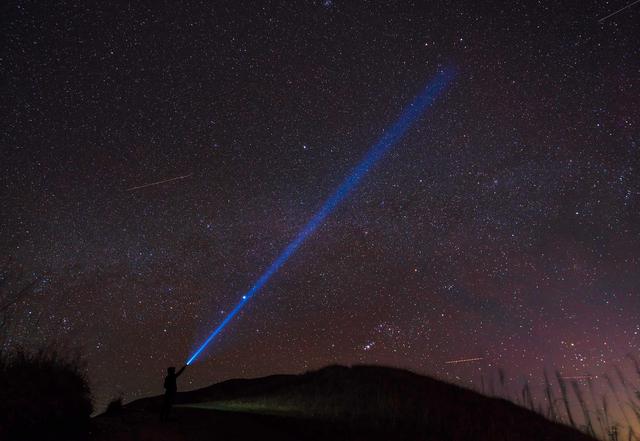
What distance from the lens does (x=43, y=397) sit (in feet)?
27.2

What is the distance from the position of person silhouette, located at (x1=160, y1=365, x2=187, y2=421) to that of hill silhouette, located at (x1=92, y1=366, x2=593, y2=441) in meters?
0.32

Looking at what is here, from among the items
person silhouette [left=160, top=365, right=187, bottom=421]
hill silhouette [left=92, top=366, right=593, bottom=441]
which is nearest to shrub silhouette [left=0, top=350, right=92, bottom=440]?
hill silhouette [left=92, top=366, right=593, bottom=441]

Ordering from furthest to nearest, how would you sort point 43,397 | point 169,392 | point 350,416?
point 350,416
point 169,392
point 43,397

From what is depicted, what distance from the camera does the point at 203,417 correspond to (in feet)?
45.3

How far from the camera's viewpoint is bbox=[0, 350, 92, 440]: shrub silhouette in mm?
7441

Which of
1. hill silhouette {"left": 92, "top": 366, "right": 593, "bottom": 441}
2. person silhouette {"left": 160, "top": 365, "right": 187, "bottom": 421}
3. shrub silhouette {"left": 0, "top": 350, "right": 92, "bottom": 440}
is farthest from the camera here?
person silhouette {"left": 160, "top": 365, "right": 187, "bottom": 421}

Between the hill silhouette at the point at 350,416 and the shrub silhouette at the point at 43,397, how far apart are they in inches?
29.8

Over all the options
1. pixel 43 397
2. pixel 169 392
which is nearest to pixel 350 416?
pixel 169 392

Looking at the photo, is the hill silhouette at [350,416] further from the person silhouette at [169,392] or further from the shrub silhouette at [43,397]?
the shrub silhouette at [43,397]

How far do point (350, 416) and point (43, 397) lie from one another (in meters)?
9.45

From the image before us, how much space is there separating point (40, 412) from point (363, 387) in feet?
43.9

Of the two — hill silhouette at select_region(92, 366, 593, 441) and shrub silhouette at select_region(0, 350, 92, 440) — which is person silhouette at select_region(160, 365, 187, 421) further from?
shrub silhouette at select_region(0, 350, 92, 440)

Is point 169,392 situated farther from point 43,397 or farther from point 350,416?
point 350,416

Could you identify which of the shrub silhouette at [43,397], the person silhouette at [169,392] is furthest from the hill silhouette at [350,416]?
the shrub silhouette at [43,397]
